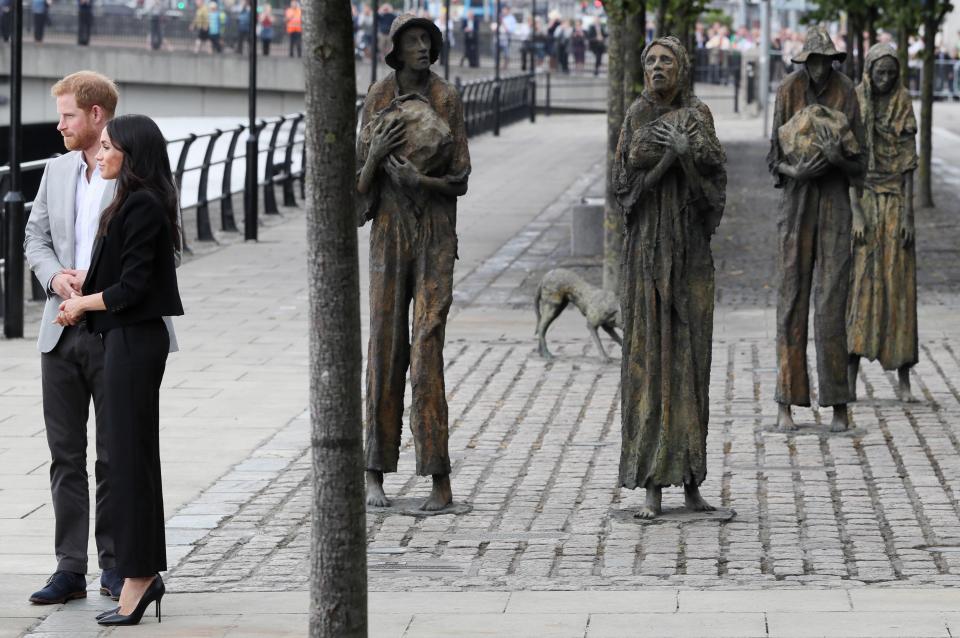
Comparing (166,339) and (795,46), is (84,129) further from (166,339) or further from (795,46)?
(795,46)

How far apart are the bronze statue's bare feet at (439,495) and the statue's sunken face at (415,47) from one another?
1786mm

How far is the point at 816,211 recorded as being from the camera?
10.6 meters

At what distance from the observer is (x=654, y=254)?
8.59m

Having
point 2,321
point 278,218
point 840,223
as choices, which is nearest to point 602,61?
point 278,218

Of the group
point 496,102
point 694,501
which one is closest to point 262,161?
point 496,102

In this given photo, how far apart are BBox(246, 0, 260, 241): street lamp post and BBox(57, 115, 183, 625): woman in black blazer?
50.9 feet

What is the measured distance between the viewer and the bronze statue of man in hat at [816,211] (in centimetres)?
1033

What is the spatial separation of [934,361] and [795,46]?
45.1 m

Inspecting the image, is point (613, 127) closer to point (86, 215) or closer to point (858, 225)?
point (858, 225)

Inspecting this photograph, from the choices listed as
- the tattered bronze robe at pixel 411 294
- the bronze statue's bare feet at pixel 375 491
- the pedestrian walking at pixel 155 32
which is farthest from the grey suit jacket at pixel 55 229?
the pedestrian walking at pixel 155 32

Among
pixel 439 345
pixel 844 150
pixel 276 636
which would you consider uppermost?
pixel 844 150

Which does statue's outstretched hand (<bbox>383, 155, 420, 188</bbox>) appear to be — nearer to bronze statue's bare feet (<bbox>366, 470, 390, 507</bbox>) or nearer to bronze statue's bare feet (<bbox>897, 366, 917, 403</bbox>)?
bronze statue's bare feet (<bbox>366, 470, 390, 507</bbox>)

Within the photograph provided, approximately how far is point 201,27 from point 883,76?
144 feet

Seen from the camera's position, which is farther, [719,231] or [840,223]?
[719,231]
